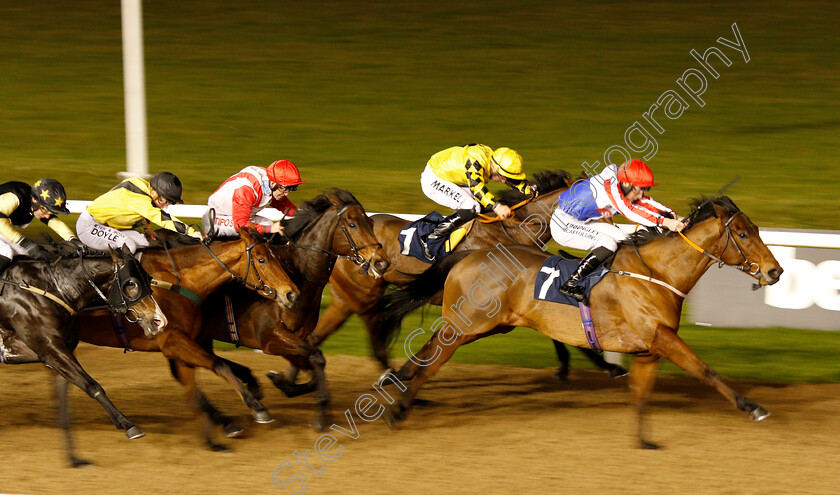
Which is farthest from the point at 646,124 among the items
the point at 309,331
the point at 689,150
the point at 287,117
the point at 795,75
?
the point at 309,331

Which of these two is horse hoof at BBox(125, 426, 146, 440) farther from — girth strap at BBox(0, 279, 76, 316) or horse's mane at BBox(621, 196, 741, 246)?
horse's mane at BBox(621, 196, 741, 246)

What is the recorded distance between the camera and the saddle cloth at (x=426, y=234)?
7.23 m

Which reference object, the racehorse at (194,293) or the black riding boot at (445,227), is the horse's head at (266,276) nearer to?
the racehorse at (194,293)

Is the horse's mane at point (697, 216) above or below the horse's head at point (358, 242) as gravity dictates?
above

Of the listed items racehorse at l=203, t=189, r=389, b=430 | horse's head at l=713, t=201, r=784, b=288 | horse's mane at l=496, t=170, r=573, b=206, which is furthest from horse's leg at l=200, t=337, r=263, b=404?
horse's head at l=713, t=201, r=784, b=288

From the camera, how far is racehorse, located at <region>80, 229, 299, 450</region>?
6.04m

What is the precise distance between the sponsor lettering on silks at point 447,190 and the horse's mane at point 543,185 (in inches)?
11.7

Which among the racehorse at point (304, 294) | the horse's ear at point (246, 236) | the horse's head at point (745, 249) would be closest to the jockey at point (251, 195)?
the racehorse at point (304, 294)

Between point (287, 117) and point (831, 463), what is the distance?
11.3 meters

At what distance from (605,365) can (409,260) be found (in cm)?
154

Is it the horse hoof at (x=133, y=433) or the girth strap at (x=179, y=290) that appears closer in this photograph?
the horse hoof at (x=133, y=433)

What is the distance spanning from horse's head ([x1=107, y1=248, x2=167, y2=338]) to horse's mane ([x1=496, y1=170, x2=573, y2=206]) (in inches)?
105

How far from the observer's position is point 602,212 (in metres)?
6.48

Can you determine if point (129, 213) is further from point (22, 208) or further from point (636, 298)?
point (636, 298)
